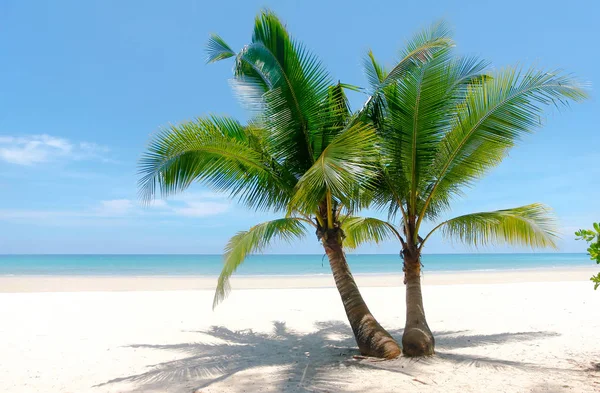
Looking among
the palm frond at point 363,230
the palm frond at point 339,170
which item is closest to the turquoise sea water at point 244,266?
A: the palm frond at point 363,230

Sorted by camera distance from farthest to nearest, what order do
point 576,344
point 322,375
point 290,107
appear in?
point 576,344, point 290,107, point 322,375

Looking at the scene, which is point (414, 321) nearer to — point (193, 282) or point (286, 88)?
point (286, 88)

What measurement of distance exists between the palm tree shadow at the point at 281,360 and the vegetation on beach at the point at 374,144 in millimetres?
478

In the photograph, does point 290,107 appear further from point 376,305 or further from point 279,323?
point 376,305

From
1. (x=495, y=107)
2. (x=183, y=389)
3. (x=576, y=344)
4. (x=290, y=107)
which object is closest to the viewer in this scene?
(x=183, y=389)

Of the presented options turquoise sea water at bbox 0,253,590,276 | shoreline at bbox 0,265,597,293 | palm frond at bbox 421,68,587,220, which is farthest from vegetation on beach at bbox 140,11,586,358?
turquoise sea water at bbox 0,253,590,276

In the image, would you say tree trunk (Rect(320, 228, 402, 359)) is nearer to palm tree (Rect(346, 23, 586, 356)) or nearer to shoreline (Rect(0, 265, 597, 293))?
palm tree (Rect(346, 23, 586, 356))

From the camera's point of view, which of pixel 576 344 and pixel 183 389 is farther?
pixel 576 344

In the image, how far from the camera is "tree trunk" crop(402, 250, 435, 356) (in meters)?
Answer: 5.86

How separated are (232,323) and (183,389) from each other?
423 centimetres

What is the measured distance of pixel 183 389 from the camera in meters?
4.77

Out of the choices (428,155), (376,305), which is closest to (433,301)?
(376,305)

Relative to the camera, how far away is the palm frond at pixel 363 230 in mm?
7063

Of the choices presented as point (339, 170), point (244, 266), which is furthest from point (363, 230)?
point (244, 266)
